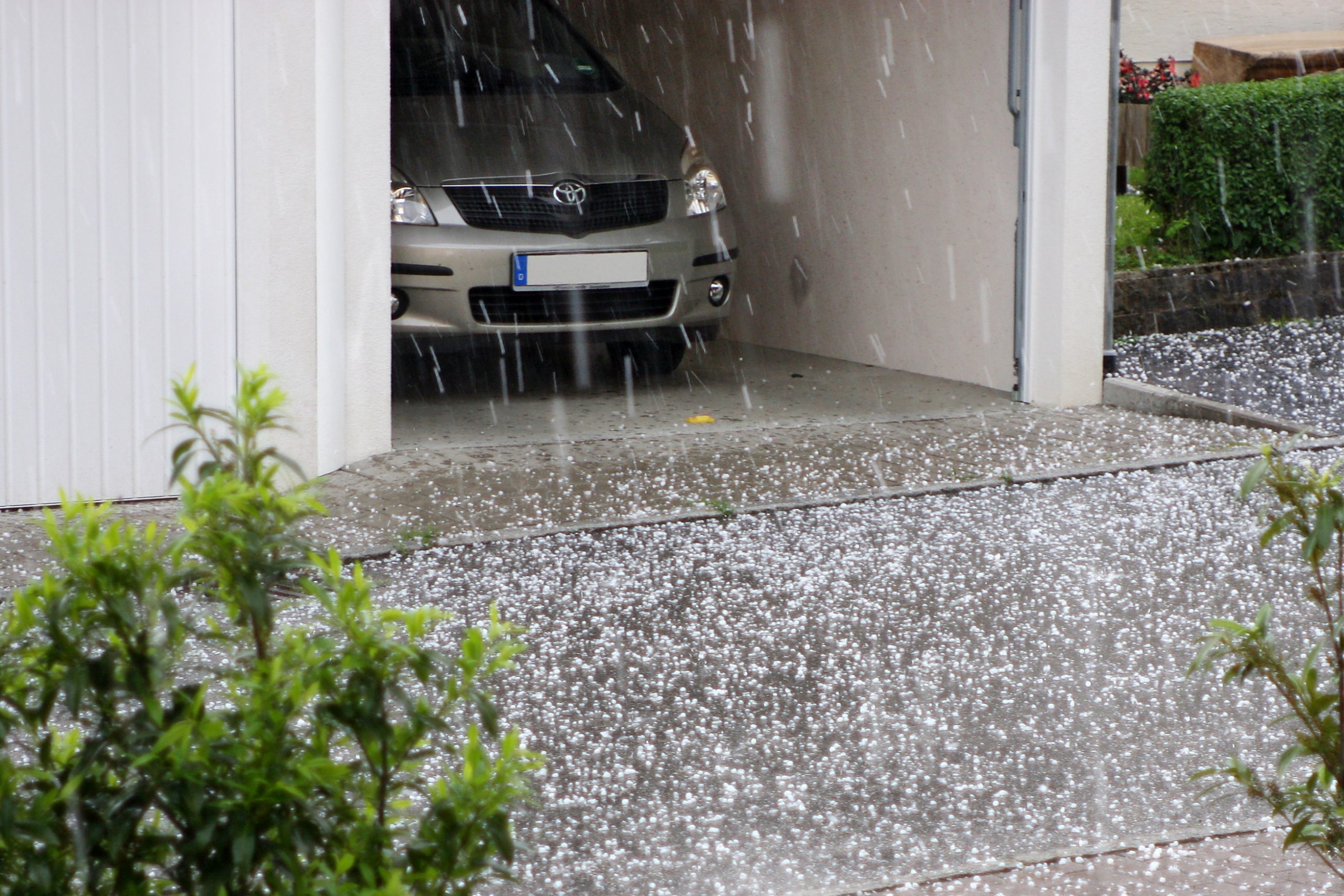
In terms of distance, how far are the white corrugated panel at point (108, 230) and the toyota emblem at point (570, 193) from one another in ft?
7.01

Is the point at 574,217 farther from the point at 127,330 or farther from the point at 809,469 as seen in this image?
the point at 127,330

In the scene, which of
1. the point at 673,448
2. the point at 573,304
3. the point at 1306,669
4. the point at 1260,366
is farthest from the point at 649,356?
the point at 1306,669

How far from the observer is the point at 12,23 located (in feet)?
18.4

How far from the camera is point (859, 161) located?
9656 mm

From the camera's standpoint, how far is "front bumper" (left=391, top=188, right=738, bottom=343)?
7.48 meters

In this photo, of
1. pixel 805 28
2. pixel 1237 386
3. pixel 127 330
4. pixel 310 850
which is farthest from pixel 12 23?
pixel 1237 386

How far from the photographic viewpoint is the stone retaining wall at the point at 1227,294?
1060 cm

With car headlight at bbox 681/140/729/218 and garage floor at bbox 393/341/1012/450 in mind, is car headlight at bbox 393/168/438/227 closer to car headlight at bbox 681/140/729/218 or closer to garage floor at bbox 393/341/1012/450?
garage floor at bbox 393/341/1012/450

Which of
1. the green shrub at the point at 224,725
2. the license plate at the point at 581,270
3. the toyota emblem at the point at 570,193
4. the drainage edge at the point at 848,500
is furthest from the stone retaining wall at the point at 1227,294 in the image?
the green shrub at the point at 224,725

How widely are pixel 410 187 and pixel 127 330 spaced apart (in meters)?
1.98

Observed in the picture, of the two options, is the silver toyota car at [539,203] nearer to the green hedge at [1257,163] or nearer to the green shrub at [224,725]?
the green hedge at [1257,163]

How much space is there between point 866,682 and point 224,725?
2.90 meters

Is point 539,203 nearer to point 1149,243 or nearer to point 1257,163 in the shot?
point 1149,243

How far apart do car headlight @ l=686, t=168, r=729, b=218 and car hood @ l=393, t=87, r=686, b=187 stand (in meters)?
0.10
